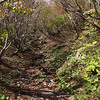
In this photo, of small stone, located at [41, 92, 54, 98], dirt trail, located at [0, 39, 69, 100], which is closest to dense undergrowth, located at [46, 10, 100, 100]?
dirt trail, located at [0, 39, 69, 100]

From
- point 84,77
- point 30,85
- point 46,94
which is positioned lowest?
point 46,94

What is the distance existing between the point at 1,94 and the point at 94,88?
3.75 meters

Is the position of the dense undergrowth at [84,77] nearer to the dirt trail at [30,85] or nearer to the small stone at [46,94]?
the dirt trail at [30,85]

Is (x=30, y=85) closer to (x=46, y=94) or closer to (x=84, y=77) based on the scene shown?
(x=46, y=94)

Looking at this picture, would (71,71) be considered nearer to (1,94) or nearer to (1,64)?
(1,94)

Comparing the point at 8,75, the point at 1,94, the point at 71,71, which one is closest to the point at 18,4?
the point at 1,94

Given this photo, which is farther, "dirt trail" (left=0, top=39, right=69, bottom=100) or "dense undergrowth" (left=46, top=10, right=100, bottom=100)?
"dirt trail" (left=0, top=39, right=69, bottom=100)

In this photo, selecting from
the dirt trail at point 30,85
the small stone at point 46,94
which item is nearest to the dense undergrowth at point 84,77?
the dirt trail at point 30,85

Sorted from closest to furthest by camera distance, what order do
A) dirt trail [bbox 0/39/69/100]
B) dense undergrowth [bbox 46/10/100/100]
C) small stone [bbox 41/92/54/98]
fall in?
dense undergrowth [bbox 46/10/100/100], dirt trail [bbox 0/39/69/100], small stone [bbox 41/92/54/98]

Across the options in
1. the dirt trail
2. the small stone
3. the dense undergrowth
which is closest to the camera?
the dense undergrowth

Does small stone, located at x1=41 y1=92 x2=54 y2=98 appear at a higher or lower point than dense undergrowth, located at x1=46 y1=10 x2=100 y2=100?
lower

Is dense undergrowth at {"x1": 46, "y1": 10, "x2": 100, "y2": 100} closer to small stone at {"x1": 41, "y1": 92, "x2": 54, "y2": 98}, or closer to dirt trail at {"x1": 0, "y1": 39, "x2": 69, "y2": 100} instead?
dirt trail at {"x1": 0, "y1": 39, "x2": 69, "y2": 100}

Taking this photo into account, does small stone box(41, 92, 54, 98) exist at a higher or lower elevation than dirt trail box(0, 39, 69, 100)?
lower

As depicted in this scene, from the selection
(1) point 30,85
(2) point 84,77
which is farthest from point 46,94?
(2) point 84,77
